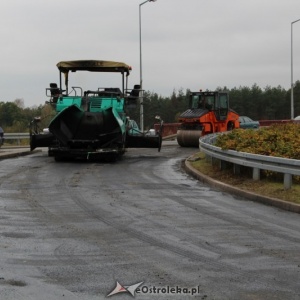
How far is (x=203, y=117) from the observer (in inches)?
1078

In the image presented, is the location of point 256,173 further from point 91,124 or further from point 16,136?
point 16,136

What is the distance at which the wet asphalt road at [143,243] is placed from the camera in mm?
5320

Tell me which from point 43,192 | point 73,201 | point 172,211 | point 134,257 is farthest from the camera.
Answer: point 43,192

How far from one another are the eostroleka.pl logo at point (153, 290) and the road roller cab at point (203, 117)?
21.5 m

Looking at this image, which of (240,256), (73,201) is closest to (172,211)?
(73,201)

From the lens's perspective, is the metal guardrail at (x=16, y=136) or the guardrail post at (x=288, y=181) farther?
the metal guardrail at (x=16, y=136)

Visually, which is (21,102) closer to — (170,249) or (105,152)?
(105,152)

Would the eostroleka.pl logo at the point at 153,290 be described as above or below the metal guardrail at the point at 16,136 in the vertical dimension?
below

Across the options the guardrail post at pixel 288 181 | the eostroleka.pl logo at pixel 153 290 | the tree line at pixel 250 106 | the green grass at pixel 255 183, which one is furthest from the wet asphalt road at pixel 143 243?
the tree line at pixel 250 106

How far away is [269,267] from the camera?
600cm

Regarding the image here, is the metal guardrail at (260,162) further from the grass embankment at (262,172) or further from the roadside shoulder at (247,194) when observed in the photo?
the roadside shoulder at (247,194)

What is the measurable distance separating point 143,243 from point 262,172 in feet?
21.2

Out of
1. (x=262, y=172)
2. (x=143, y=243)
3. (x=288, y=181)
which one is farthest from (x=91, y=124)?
(x=143, y=243)

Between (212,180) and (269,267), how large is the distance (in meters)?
7.26
